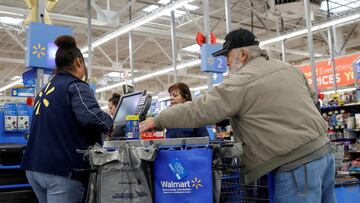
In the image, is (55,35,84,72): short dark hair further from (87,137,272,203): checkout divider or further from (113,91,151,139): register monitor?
(87,137,272,203): checkout divider

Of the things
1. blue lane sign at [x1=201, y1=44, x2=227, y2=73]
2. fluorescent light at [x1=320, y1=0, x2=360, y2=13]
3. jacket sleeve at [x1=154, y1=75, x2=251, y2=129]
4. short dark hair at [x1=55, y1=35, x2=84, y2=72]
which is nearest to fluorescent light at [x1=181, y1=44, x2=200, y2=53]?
fluorescent light at [x1=320, y1=0, x2=360, y2=13]

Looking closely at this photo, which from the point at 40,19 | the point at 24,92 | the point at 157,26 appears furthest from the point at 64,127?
the point at 157,26

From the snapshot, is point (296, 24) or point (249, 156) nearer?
point (249, 156)

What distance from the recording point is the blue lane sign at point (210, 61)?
764 centimetres

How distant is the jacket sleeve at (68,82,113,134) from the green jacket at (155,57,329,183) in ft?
1.27

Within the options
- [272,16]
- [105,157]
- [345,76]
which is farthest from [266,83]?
[345,76]

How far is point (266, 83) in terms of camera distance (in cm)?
210

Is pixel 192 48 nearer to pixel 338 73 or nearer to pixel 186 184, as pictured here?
pixel 338 73

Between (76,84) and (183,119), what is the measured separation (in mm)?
760

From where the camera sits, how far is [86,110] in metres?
2.32

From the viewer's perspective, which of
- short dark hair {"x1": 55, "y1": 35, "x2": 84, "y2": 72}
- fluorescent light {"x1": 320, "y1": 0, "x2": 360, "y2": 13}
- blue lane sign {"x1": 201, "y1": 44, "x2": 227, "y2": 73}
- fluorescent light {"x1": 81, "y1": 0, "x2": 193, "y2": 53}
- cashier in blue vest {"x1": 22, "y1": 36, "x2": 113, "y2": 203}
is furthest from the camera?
fluorescent light {"x1": 320, "y1": 0, "x2": 360, "y2": 13}

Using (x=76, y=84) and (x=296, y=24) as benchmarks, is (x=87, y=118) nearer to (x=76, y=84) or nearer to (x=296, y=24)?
(x=76, y=84)

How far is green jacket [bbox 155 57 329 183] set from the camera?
2049 mm

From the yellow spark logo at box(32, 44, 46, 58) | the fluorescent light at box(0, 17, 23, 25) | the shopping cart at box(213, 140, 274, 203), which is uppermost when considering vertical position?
the fluorescent light at box(0, 17, 23, 25)
